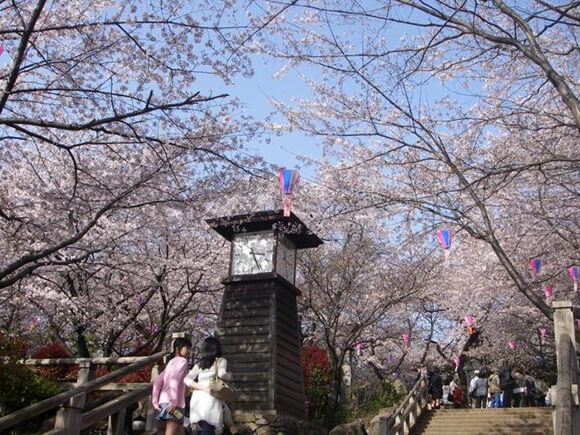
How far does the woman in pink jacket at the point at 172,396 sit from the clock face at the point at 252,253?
20.4 feet

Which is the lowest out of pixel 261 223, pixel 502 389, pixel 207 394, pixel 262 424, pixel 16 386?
pixel 262 424

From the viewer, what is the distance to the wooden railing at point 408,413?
37.8 feet

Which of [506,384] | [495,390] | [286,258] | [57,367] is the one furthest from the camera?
[495,390]

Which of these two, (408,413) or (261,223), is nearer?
(261,223)

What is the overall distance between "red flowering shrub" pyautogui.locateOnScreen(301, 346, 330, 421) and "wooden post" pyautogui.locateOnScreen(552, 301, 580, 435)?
7757 mm

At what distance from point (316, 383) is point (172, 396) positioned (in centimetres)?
1124

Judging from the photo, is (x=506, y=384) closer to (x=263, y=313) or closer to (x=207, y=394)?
(x=263, y=313)

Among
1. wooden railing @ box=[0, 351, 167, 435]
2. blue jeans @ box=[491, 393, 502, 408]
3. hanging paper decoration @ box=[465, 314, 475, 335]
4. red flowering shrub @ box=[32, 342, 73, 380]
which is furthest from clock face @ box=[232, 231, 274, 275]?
hanging paper decoration @ box=[465, 314, 475, 335]

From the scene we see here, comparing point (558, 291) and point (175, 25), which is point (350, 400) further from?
point (175, 25)

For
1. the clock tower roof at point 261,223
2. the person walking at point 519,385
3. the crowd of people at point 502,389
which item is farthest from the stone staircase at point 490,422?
the clock tower roof at point 261,223

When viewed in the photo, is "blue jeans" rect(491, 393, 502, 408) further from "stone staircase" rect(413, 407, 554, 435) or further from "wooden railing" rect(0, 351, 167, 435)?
"wooden railing" rect(0, 351, 167, 435)

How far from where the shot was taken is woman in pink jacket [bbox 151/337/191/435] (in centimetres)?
548

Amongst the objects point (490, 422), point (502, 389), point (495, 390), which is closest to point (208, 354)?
point (490, 422)

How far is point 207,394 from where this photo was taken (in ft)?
17.7
